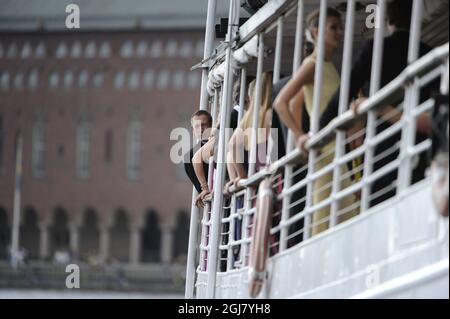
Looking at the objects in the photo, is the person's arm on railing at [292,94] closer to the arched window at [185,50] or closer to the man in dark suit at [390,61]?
the man in dark suit at [390,61]

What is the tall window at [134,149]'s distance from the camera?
247 feet

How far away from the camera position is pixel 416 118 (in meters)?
5.62

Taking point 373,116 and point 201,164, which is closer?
point 373,116

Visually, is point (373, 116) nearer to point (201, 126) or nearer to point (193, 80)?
point (201, 126)

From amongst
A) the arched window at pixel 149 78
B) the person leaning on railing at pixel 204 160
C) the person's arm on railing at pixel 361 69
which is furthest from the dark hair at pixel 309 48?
the arched window at pixel 149 78

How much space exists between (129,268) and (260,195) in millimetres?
60094

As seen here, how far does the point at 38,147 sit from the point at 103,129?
3362 mm

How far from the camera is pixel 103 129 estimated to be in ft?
Result: 247

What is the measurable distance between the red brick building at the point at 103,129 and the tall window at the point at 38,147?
0.04 metres

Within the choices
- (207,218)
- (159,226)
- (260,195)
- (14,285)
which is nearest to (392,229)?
(260,195)

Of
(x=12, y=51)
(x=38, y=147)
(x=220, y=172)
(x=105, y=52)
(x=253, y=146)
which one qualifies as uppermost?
(x=12, y=51)

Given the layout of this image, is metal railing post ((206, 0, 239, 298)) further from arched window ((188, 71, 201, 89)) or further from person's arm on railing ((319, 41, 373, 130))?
arched window ((188, 71, 201, 89))

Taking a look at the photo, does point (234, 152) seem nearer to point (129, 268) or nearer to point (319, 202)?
point (319, 202)

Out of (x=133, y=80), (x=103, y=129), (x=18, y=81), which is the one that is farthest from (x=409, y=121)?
(x=18, y=81)
